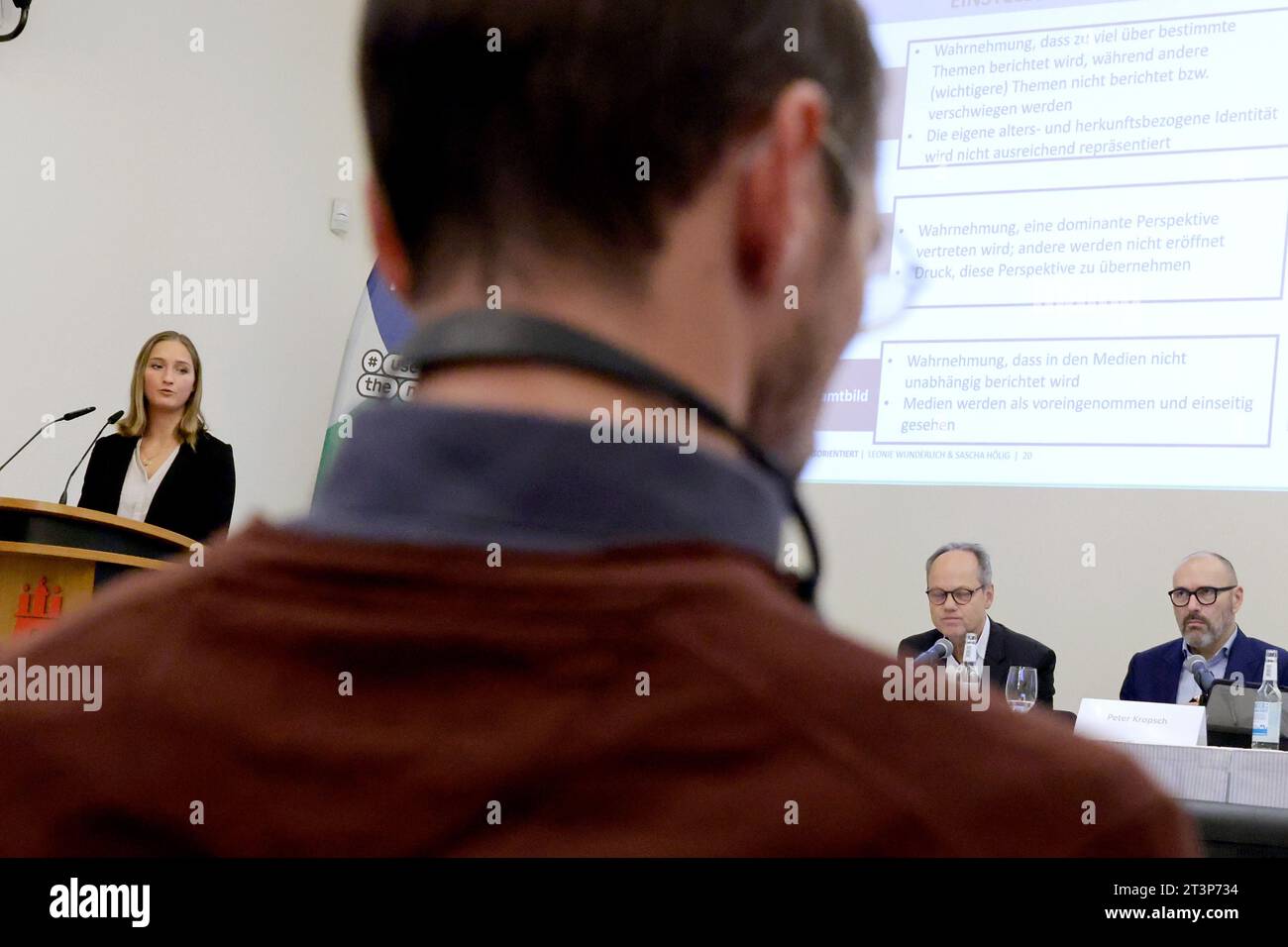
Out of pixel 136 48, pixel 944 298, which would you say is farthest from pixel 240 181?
pixel 944 298

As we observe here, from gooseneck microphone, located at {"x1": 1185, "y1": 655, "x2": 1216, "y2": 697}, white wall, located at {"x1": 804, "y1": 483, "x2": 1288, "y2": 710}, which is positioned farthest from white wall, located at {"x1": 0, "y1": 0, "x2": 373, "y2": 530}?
gooseneck microphone, located at {"x1": 1185, "y1": 655, "x2": 1216, "y2": 697}

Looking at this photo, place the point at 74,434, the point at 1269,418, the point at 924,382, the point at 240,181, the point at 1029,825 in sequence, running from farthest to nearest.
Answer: the point at 240,181
the point at 74,434
the point at 924,382
the point at 1269,418
the point at 1029,825

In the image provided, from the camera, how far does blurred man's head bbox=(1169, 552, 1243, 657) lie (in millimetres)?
4160

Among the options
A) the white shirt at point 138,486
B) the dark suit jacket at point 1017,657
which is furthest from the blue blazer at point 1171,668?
the white shirt at point 138,486

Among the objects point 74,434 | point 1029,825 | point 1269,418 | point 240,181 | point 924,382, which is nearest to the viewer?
point 1029,825

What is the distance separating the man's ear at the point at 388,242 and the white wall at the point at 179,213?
18.1 feet

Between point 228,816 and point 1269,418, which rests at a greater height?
point 1269,418

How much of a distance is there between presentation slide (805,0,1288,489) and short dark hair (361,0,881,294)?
3.19 meters

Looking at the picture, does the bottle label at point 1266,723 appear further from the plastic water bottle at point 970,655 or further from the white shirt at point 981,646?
the white shirt at point 981,646

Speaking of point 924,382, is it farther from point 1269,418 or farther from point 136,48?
point 136,48

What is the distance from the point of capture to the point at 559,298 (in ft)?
1.72
